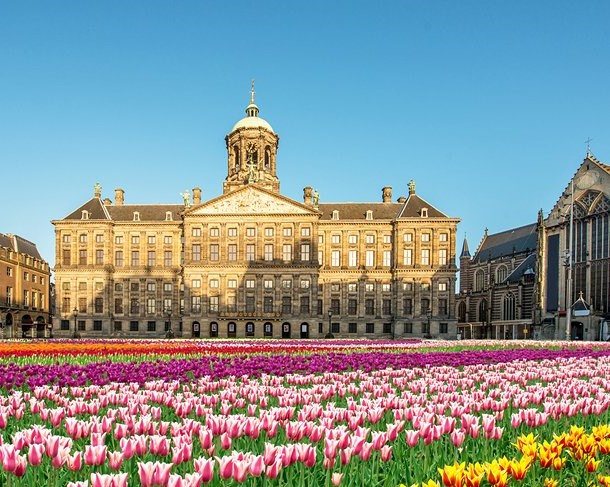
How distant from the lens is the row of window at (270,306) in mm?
69812

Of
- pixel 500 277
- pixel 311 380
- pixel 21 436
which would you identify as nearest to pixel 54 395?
pixel 21 436

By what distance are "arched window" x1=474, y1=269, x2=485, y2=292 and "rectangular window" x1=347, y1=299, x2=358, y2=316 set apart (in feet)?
136

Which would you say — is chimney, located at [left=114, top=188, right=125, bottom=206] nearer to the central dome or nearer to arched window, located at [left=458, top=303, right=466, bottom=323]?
the central dome

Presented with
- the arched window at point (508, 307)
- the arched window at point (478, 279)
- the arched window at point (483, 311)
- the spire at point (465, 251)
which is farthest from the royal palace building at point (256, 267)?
the spire at point (465, 251)

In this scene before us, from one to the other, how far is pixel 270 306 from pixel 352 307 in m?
10.5

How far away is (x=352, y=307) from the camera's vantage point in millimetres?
72938

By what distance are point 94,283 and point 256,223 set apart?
856 inches

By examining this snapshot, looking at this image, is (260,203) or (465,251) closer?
(260,203)

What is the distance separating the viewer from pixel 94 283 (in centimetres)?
7319

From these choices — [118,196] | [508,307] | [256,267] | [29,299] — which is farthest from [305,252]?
[508,307]

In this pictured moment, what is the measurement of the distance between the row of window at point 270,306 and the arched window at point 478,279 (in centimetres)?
3806

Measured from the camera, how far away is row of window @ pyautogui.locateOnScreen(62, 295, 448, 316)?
6981 centimetres

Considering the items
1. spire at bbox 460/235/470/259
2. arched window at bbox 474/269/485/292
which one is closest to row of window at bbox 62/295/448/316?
arched window at bbox 474/269/485/292

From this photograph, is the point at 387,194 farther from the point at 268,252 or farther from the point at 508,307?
the point at 508,307
